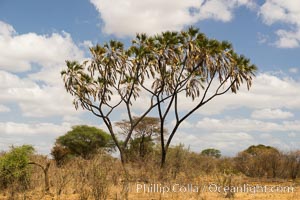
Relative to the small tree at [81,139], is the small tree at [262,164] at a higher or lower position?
lower

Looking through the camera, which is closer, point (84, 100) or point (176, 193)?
point (176, 193)

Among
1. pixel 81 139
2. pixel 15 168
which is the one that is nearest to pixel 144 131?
pixel 81 139

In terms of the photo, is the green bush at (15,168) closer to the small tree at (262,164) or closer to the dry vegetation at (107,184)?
the dry vegetation at (107,184)

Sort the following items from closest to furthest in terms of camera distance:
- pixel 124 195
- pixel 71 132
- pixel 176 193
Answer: pixel 124 195 < pixel 176 193 < pixel 71 132

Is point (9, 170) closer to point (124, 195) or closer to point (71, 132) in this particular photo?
point (124, 195)

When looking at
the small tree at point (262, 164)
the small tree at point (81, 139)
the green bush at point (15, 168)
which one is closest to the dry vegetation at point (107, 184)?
the green bush at point (15, 168)

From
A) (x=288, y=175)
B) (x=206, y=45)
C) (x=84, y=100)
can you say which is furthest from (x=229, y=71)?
(x=84, y=100)

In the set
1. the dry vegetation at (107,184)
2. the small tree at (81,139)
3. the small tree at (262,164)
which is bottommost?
the dry vegetation at (107,184)

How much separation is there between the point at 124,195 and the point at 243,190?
5.75 m

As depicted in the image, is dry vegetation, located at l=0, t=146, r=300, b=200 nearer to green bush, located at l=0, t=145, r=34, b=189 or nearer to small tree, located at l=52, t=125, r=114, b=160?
green bush, located at l=0, t=145, r=34, b=189

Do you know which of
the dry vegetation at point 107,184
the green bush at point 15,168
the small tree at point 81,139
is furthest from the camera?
the small tree at point 81,139

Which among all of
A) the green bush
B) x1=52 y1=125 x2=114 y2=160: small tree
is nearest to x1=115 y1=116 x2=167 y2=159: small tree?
x1=52 y1=125 x2=114 y2=160: small tree

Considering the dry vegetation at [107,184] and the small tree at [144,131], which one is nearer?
the dry vegetation at [107,184]

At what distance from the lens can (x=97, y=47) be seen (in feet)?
89.9
